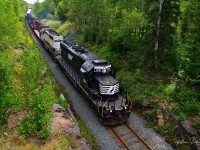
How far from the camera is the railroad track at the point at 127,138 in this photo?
14.7 metres

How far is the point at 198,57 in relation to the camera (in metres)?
16.3

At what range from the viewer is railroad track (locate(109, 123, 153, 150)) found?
14.7 m

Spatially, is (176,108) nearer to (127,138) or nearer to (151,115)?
(151,115)

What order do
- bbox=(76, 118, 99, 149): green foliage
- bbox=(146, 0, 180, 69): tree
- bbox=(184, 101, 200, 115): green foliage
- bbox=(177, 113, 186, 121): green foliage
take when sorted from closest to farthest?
1. bbox=(76, 118, 99, 149): green foliage
2. bbox=(177, 113, 186, 121): green foliage
3. bbox=(184, 101, 200, 115): green foliage
4. bbox=(146, 0, 180, 69): tree

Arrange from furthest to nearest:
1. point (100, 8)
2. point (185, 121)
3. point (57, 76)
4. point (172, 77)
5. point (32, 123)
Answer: point (100, 8)
point (57, 76)
point (172, 77)
point (185, 121)
point (32, 123)

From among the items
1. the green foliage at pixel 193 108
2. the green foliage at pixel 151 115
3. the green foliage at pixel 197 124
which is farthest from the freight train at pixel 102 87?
the green foliage at pixel 197 124

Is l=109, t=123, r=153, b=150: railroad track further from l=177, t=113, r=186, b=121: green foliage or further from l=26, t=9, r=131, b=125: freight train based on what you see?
l=177, t=113, r=186, b=121: green foliage

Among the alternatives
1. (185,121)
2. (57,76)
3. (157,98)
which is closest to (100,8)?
(57,76)

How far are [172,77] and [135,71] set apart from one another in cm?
387

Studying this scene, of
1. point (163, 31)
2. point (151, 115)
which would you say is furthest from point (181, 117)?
point (163, 31)

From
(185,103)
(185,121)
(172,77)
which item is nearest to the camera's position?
(185,121)

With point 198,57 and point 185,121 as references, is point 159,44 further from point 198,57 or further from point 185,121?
point 185,121

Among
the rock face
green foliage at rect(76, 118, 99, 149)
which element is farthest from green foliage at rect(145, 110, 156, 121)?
the rock face

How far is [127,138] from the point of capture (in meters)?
15.7
